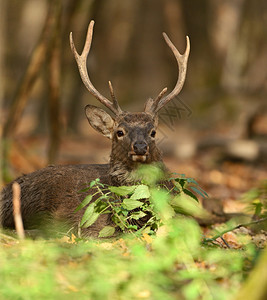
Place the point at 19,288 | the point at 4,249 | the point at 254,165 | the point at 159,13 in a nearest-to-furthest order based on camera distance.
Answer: the point at 19,288
the point at 4,249
the point at 254,165
the point at 159,13

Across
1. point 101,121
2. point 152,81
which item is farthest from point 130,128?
point 152,81

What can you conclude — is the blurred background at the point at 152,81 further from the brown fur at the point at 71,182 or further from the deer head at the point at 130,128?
the brown fur at the point at 71,182

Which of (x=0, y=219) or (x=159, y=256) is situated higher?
(x=159, y=256)

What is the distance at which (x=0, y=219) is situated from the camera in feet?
22.1

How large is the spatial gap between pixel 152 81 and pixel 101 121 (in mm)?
23245

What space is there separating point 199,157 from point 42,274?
10.3 m

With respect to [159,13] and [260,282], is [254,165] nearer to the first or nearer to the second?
[260,282]

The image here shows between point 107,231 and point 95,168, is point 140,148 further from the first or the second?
point 95,168

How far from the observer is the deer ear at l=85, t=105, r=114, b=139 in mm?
6531

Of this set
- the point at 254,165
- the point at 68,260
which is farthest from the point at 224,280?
the point at 254,165

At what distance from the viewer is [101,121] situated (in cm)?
661

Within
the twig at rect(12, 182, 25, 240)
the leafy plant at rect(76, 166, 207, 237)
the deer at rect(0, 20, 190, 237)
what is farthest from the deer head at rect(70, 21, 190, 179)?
the twig at rect(12, 182, 25, 240)

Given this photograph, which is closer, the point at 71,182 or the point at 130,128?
the point at 130,128

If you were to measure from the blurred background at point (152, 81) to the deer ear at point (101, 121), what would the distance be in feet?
5.61
